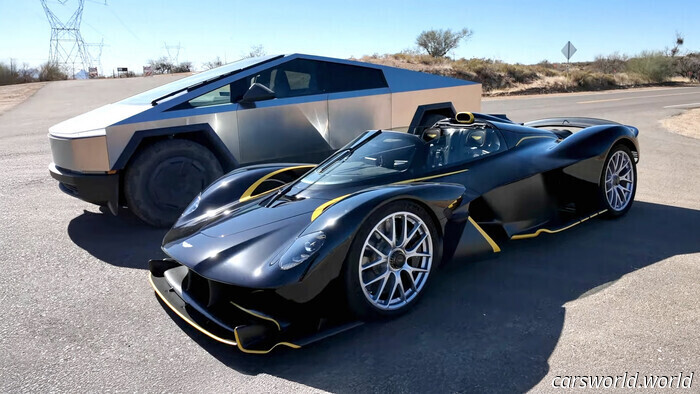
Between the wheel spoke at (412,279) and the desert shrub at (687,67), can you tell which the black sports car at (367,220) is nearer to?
the wheel spoke at (412,279)

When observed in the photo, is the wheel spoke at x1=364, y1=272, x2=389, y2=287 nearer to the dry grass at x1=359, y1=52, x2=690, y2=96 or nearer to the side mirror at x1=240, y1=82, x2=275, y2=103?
the side mirror at x1=240, y1=82, x2=275, y2=103

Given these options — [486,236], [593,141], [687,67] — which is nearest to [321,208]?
[486,236]

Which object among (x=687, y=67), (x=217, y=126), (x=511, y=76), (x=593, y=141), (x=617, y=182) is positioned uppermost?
(x=687, y=67)

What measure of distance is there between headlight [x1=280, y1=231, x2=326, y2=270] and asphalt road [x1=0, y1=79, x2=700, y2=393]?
1.79 ft

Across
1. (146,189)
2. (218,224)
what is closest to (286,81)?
(146,189)

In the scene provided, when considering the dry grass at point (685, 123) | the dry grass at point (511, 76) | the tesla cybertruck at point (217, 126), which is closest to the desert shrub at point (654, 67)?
Answer: the dry grass at point (511, 76)

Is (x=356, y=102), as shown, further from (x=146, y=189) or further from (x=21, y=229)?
(x=21, y=229)

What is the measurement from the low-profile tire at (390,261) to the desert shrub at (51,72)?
52804 millimetres

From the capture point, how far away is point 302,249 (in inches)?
126

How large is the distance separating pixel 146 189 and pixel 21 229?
142 centimetres

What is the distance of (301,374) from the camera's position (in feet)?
9.95

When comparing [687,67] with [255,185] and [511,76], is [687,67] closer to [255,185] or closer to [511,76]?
[511,76]

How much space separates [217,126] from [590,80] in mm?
34738

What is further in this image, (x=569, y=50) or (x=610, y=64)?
(x=610, y=64)
